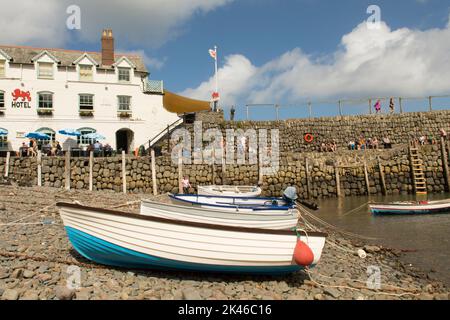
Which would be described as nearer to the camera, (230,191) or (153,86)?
(230,191)

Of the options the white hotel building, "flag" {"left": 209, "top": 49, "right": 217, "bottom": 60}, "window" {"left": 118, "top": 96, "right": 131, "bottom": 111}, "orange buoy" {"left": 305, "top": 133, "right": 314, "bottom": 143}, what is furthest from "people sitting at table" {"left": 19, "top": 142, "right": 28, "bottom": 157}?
"orange buoy" {"left": 305, "top": 133, "right": 314, "bottom": 143}

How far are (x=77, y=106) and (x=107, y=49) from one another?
6401 mm

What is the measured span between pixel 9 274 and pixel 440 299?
8327 mm

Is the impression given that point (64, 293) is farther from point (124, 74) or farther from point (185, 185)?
point (124, 74)

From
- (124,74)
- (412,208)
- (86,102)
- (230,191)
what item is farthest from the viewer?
(124,74)

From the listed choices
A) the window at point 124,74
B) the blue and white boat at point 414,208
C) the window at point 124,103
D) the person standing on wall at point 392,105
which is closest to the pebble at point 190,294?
the blue and white boat at point 414,208

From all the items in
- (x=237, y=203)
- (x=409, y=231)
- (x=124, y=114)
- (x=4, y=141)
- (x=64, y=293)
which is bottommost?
(x=409, y=231)

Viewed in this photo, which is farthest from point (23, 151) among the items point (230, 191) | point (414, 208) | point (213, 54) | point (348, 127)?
point (348, 127)

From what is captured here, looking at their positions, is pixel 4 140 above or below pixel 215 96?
below

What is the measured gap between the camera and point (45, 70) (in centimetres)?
2795

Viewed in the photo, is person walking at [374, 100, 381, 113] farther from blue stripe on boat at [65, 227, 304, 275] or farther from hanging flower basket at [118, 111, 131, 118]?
blue stripe on boat at [65, 227, 304, 275]

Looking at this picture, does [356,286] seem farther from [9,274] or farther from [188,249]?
[9,274]

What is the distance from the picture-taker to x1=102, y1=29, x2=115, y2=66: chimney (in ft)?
100
